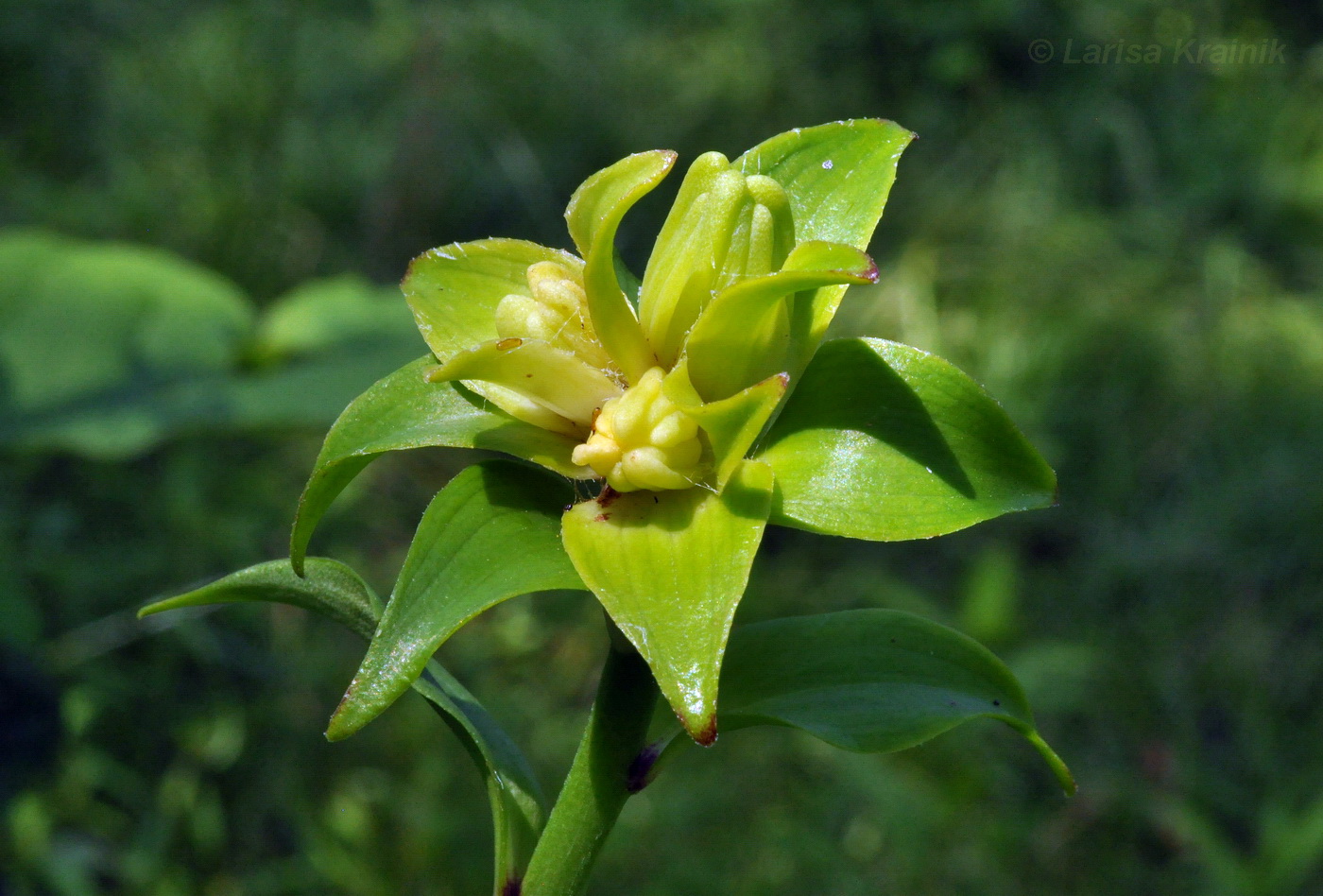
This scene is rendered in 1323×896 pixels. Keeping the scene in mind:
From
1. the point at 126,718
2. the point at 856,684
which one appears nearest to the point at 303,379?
the point at 126,718

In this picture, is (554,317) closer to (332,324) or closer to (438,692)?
(438,692)

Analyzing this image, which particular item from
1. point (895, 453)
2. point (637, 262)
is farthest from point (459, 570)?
point (637, 262)

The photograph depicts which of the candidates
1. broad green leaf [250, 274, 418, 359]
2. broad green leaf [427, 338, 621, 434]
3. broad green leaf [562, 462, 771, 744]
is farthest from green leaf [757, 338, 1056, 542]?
broad green leaf [250, 274, 418, 359]

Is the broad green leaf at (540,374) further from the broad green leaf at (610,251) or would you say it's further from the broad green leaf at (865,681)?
the broad green leaf at (865,681)

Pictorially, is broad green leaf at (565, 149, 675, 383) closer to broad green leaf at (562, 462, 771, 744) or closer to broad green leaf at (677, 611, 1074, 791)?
broad green leaf at (562, 462, 771, 744)

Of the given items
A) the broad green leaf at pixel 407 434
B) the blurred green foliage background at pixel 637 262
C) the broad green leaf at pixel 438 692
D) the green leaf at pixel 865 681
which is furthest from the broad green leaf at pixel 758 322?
the blurred green foliage background at pixel 637 262
